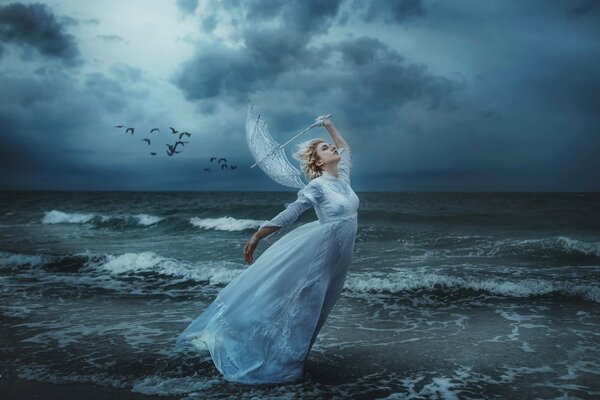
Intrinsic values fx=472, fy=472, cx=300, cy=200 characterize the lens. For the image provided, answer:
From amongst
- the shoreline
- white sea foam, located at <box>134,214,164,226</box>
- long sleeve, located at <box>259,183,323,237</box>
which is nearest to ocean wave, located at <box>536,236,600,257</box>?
long sleeve, located at <box>259,183,323,237</box>

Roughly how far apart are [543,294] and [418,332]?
4122mm

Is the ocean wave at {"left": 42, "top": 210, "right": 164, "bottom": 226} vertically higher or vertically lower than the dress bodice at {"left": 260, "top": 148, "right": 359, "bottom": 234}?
lower

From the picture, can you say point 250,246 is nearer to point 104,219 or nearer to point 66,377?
point 66,377

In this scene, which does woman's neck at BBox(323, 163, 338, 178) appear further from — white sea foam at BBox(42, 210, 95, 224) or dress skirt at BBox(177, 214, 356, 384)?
white sea foam at BBox(42, 210, 95, 224)

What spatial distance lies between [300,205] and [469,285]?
7.06 metres

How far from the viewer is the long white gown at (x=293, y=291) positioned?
4.62 metres

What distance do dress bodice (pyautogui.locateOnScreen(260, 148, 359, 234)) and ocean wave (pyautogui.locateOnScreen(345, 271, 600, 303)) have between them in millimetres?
5662

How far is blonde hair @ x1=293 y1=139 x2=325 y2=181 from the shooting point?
16.1ft

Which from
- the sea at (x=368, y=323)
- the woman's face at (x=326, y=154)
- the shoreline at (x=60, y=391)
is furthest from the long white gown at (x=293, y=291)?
the shoreline at (x=60, y=391)

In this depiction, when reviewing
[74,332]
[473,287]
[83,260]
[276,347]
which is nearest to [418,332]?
[276,347]

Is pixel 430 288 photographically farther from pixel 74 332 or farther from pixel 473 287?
pixel 74 332

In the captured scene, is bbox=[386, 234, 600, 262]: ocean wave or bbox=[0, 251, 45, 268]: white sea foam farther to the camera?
bbox=[386, 234, 600, 262]: ocean wave

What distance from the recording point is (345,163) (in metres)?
5.11

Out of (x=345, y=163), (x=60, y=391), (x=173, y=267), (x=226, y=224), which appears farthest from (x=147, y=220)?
(x=345, y=163)
